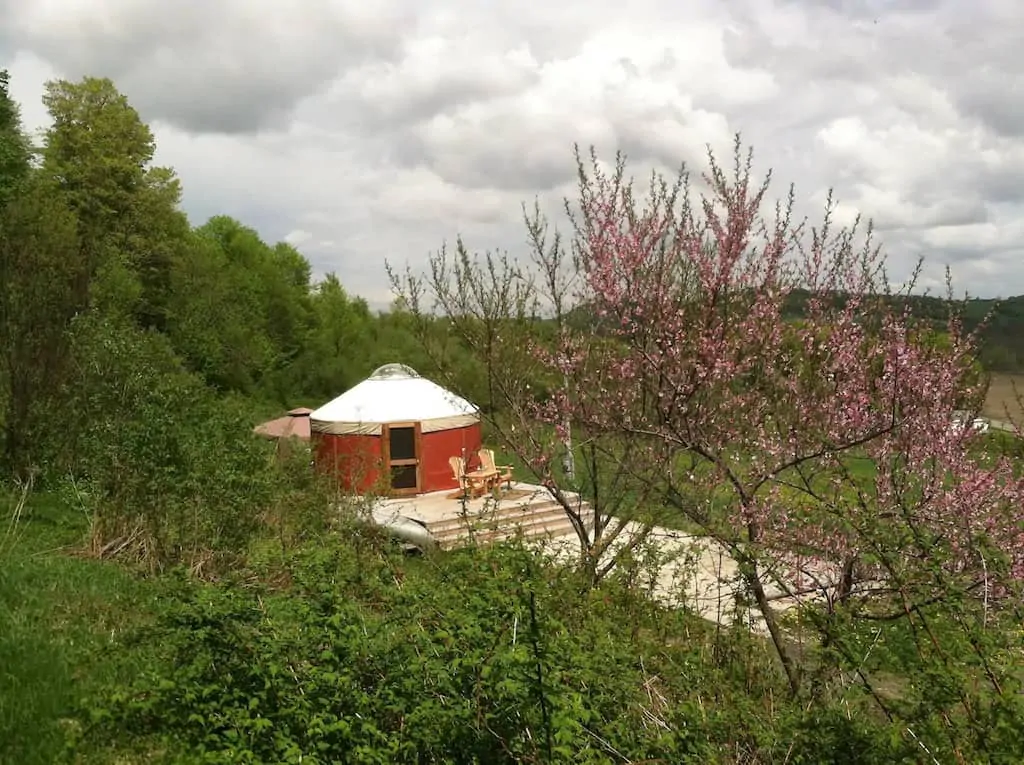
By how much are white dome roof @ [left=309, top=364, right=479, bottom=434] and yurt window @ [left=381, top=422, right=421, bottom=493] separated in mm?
152

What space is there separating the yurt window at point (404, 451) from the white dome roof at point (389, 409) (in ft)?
0.50

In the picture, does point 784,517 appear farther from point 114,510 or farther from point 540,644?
point 114,510

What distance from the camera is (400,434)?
15.0 m

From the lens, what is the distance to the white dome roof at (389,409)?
15078 millimetres

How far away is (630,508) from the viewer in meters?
6.82

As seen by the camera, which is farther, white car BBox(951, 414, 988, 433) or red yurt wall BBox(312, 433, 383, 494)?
red yurt wall BBox(312, 433, 383, 494)

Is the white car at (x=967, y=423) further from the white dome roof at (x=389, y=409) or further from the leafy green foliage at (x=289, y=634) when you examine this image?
the white dome roof at (x=389, y=409)

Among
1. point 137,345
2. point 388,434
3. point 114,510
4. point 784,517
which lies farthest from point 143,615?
point 388,434

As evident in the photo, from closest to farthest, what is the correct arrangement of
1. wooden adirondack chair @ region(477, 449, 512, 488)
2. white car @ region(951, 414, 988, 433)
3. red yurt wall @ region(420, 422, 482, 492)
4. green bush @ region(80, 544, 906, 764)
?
green bush @ region(80, 544, 906, 764) < white car @ region(951, 414, 988, 433) < wooden adirondack chair @ region(477, 449, 512, 488) < red yurt wall @ region(420, 422, 482, 492)

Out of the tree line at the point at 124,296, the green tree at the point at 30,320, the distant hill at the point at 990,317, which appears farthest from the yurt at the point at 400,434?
the distant hill at the point at 990,317

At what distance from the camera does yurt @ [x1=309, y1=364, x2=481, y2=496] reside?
14.8 metres

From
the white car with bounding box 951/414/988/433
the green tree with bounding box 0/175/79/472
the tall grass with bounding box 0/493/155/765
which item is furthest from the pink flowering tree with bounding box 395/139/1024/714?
the green tree with bounding box 0/175/79/472

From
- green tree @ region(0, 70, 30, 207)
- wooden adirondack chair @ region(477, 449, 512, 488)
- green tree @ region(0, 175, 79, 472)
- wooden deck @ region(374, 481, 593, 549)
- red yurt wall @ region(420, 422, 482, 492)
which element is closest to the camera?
green tree @ region(0, 175, 79, 472)

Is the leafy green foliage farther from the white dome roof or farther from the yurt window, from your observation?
the white dome roof
